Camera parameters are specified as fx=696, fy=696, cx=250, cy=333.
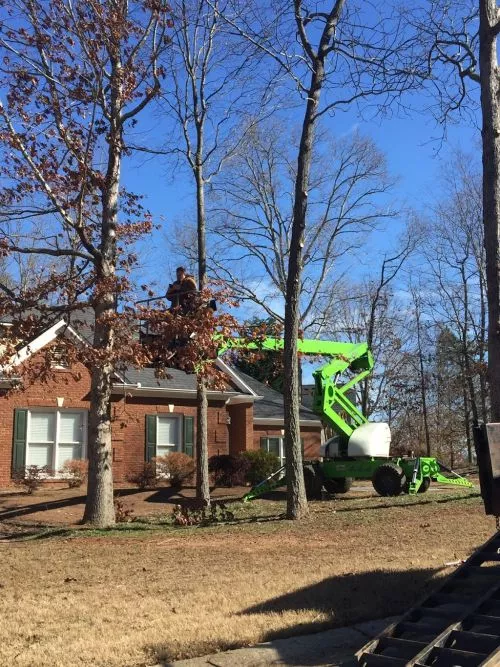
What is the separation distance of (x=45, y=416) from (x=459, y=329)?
25.0 m

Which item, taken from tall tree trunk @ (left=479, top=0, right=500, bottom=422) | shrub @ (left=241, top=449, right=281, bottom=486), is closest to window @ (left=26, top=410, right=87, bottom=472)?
shrub @ (left=241, top=449, right=281, bottom=486)

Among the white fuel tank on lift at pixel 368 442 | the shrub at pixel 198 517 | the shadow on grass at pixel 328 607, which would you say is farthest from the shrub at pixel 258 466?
the shadow on grass at pixel 328 607

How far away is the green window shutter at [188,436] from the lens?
2439 cm

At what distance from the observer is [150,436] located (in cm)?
2372

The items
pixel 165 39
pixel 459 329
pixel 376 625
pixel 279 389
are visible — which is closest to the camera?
pixel 376 625

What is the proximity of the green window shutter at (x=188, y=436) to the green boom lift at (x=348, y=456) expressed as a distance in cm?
529

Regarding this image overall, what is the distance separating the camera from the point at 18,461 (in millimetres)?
20875

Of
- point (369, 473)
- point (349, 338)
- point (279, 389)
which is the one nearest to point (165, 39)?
point (369, 473)

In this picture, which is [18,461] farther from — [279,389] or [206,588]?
[279,389]

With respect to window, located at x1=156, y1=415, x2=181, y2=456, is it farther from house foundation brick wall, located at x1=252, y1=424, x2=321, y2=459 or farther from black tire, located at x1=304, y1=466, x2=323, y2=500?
black tire, located at x1=304, y1=466, x2=323, y2=500

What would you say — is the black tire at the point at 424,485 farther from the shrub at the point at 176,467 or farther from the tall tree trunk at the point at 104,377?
the tall tree trunk at the point at 104,377

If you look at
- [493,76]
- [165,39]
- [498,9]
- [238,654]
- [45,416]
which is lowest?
[238,654]

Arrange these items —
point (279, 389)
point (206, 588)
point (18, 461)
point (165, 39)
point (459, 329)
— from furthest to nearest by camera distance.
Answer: point (459, 329)
point (279, 389)
point (18, 461)
point (165, 39)
point (206, 588)

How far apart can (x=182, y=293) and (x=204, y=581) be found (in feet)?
23.9
